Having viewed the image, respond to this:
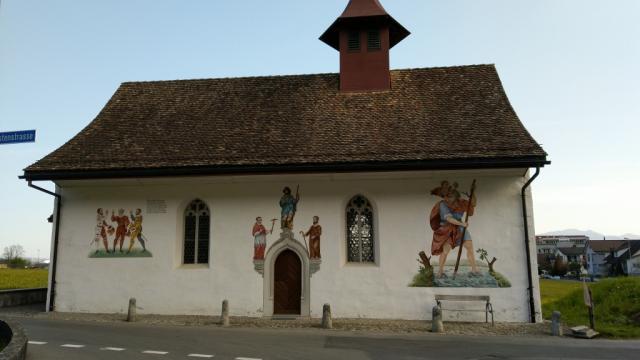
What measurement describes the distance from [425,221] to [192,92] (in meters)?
9.75

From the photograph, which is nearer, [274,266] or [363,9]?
[274,266]

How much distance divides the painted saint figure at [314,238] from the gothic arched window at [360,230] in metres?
0.89

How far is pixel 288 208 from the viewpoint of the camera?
555 inches

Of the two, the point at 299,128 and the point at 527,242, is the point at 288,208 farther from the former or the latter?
the point at 527,242

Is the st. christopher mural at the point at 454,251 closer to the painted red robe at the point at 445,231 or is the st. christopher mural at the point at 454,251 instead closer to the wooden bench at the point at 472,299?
the painted red robe at the point at 445,231

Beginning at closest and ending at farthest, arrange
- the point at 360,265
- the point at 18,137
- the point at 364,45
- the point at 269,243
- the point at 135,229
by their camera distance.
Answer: the point at 18,137 → the point at 360,265 → the point at 269,243 → the point at 135,229 → the point at 364,45

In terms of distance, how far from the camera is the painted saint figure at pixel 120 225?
1469 cm

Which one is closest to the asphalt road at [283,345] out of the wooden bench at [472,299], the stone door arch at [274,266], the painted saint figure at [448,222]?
the wooden bench at [472,299]

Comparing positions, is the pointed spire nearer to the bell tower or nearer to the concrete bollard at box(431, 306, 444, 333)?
the bell tower

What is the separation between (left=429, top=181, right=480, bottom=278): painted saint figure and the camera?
13.4 metres

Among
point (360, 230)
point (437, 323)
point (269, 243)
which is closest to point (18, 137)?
point (269, 243)

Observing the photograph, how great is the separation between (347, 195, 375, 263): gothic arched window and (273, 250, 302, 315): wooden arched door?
1.55 metres

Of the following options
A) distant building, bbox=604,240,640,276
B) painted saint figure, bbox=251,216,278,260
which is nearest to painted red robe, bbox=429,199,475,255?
painted saint figure, bbox=251,216,278,260

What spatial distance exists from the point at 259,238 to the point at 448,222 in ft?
17.4
